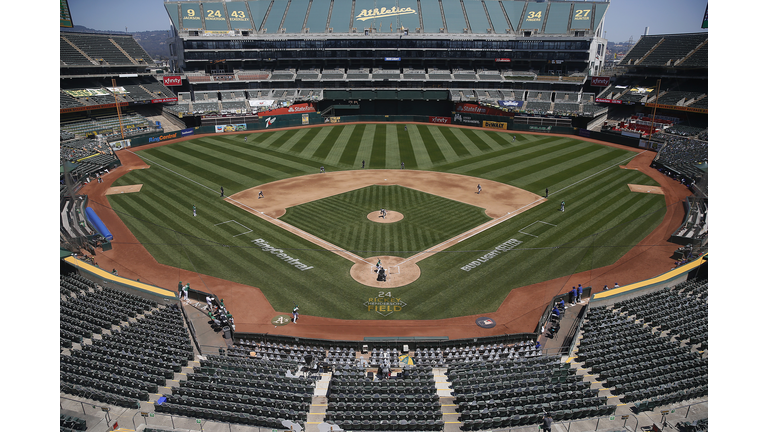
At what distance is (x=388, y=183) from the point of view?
48.0 meters

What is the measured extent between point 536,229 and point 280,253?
20.7 metres

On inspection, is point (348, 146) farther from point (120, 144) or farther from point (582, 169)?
point (120, 144)

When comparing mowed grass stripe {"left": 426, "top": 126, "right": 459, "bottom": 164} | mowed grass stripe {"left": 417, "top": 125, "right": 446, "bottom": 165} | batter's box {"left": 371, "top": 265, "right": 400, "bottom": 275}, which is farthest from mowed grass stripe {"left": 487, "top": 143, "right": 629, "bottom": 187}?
batter's box {"left": 371, "top": 265, "right": 400, "bottom": 275}

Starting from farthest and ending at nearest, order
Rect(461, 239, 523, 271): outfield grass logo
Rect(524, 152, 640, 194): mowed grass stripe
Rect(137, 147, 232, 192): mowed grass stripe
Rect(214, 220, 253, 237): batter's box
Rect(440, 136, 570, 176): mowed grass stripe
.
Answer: Rect(440, 136, 570, 176): mowed grass stripe < Rect(137, 147, 232, 192): mowed grass stripe < Rect(524, 152, 640, 194): mowed grass stripe < Rect(214, 220, 253, 237): batter's box < Rect(461, 239, 523, 271): outfield grass logo

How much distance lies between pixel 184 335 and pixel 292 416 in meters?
9.43

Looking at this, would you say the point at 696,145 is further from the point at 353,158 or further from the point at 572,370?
the point at 572,370

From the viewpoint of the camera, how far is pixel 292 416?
15.3 metres

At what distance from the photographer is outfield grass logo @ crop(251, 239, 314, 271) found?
29.8 meters

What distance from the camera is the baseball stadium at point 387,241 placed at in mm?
16672

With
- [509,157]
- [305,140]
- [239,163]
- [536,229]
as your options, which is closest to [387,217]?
[536,229]

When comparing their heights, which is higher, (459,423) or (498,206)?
(498,206)

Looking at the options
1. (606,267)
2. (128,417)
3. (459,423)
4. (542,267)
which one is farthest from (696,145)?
(128,417)

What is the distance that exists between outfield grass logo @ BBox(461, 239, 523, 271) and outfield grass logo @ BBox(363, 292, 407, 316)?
19.7 feet

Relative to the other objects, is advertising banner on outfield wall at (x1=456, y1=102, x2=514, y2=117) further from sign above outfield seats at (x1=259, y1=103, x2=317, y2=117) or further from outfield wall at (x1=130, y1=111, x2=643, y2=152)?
sign above outfield seats at (x1=259, y1=103, x2=317, y2=117)
